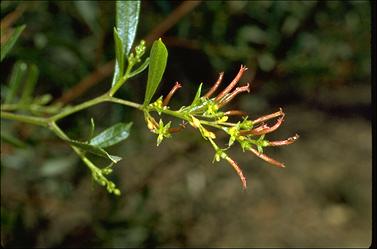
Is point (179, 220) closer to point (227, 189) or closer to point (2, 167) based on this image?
point (2, 167)

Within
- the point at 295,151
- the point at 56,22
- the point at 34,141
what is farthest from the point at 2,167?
the point at 295,151

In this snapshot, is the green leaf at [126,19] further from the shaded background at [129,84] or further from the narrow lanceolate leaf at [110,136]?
the shaded background at [129,84]

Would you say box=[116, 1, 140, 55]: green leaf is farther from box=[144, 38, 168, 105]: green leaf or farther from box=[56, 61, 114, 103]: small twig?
box=[56, 61, 114, 103]: small twig

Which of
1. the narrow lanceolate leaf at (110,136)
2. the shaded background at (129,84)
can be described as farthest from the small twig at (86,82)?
the narrow lanceolate leaf at (110,136)

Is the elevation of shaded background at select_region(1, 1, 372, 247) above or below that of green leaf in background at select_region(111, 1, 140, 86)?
below

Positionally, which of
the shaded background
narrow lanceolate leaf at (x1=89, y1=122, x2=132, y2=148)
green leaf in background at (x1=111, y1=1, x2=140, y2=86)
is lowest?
the shaded background

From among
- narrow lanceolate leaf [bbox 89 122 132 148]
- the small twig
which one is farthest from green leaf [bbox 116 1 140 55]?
the small twig

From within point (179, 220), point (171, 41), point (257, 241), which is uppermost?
point (171, 41)

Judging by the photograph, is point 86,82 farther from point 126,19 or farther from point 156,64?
point 156,64
